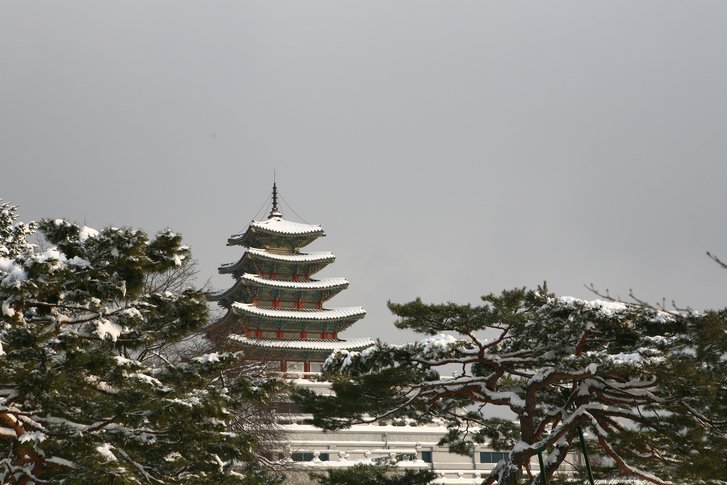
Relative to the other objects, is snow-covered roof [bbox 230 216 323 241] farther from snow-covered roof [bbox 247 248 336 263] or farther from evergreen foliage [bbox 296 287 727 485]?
evergreen foliage [bbox 296 287 727 485]

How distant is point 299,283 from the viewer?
42250mm

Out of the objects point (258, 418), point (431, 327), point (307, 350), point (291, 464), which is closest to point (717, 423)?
point (431, 327)

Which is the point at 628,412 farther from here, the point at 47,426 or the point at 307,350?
the point at 307,350

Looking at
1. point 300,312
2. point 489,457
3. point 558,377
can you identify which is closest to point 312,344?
point 300,312

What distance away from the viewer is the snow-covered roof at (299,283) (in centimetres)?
4056

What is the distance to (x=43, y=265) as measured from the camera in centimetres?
945

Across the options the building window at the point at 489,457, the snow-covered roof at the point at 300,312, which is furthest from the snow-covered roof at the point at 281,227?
the building window at the point at 489,457

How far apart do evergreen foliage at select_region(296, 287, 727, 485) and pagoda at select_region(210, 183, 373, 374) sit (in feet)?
75.9

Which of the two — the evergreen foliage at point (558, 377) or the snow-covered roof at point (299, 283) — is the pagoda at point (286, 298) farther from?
the evergreen foliage at point (558, 377)

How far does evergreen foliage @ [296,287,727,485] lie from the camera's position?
1247cm

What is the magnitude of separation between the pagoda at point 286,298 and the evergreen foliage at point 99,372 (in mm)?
26459

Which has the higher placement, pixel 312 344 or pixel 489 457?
pixel 312 344

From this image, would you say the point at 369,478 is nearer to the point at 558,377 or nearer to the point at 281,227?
the point at 558,377

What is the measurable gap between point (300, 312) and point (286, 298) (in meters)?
1.43
